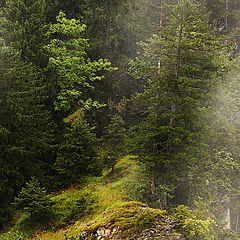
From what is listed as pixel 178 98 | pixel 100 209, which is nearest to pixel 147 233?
pixel 100 209

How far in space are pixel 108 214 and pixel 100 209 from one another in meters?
2.32

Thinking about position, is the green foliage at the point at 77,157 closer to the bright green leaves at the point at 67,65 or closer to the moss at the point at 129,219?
the bright green leaves at the point at 67,65

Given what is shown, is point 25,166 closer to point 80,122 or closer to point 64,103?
point 80,122

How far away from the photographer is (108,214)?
859cm

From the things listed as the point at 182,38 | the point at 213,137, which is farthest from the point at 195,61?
the point at 213,137

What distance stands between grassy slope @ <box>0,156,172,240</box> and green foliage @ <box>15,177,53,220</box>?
1.71ft

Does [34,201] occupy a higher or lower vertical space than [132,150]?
lower

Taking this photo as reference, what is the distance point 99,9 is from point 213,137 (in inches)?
567

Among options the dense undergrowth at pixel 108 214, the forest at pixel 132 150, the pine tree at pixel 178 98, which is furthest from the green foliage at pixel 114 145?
the pine tree at pixel 178 98

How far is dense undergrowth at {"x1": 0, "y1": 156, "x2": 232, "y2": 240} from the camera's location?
293 inches

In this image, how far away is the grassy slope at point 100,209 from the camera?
7.82 metres

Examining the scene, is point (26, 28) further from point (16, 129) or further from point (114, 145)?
point (114, 145)

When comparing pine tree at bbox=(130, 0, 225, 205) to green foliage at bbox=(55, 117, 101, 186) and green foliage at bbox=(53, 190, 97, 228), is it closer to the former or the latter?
green foliage at bbox=(53, 190, 97, 228)

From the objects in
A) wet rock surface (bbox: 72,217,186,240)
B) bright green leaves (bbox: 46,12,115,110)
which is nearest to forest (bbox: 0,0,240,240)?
wet rock surface (bbox: 72,217,186,240)
